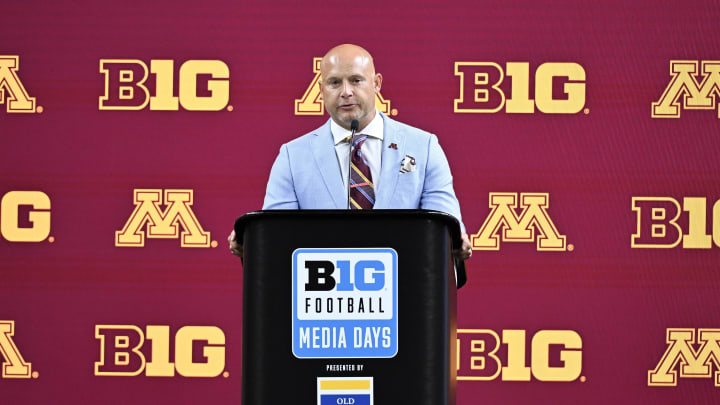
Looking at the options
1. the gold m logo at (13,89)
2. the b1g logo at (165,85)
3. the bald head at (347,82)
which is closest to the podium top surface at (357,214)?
the bald head at (347,82)

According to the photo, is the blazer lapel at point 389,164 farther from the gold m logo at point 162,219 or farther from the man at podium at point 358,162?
the gold m logo at point 162,219

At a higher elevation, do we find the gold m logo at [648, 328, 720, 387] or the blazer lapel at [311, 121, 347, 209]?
the blazer lapel at [311, 121, 347, 209]

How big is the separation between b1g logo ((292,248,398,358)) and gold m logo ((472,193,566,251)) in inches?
75.5

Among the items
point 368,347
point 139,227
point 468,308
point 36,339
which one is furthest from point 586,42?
point 36,339

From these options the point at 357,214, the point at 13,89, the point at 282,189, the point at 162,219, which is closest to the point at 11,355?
the point at 162,219

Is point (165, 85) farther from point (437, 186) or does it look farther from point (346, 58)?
point (437, 186)

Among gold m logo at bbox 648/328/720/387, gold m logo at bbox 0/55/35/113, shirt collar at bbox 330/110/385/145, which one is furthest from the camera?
gold m logo at bbox 0/55/35/113

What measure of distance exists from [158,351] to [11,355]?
1.98 ft

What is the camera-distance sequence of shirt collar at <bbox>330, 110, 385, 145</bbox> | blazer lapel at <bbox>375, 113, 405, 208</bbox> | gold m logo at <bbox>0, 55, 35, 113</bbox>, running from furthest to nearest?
1. gold m logo at <bbox>0, 55, 35, 113</bbox>
2. shirt collar at <bbox>330, 110, 385, 145</bbox>
3. blazer lapel at <bbox>375, 113, 405, 208</bbox>

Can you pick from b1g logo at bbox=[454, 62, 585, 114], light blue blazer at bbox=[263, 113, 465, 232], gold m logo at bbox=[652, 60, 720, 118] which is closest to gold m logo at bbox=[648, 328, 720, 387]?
gold m logo at bbox=[652, 60, 720, 118]

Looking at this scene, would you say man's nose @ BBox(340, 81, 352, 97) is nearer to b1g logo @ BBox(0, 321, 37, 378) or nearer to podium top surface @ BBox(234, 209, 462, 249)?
podium top surface @ BBox(234, 209, 462, 249)

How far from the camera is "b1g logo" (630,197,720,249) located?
3676mm

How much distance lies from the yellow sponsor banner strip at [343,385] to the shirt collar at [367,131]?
909mm

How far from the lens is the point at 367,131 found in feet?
8.46
